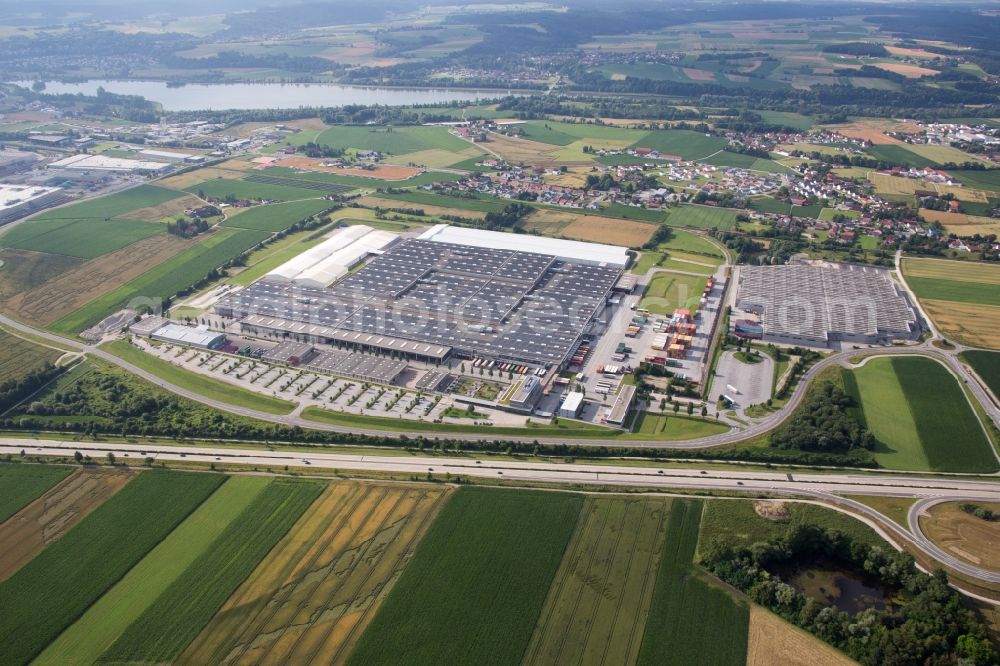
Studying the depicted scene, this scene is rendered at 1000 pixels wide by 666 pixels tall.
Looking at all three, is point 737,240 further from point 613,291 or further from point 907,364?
point 907,364

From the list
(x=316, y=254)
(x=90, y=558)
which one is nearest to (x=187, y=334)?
(x=316, y=254)

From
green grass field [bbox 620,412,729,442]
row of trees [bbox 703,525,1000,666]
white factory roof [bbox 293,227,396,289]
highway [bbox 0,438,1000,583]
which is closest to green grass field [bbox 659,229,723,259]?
white factory roof [bbox 293,227,396,289]

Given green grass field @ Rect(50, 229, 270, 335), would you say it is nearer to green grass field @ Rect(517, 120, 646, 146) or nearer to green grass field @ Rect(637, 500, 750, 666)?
green grass field @ Rect(637, 500, 750, 666)

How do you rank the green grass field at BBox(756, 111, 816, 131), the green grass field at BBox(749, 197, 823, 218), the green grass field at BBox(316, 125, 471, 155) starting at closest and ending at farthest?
the green grass field at BBox(749, 197, 823, 218), the green grass field at BBox(316, 125, 471, 155), the green grass field at BBox(756, 111, 816, 131)

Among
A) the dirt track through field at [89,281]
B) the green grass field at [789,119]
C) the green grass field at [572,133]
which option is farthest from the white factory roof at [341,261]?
the green grass field at [789,119]

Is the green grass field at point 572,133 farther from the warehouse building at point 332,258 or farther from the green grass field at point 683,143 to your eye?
the warehouse building at point 332,258

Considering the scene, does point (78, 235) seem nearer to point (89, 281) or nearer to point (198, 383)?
point (89, 281)

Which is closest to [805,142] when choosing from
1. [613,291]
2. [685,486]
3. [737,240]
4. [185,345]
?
[737,240]
